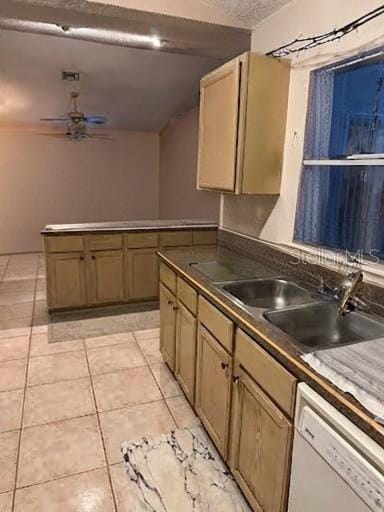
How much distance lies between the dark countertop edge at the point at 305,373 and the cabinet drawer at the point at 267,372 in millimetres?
29

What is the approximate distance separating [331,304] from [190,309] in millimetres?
763

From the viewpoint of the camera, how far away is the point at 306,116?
2066mm

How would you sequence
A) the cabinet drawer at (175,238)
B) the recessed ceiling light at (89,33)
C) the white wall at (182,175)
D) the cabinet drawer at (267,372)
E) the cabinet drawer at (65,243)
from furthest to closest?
the white wall at (182,175) → the cabinet drawer at (175,238) → the cabinet drawer at (65,243) → the recessed ceiling light at (89,33) → the cabinet drawer at (267,372)

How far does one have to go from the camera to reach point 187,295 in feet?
6.95

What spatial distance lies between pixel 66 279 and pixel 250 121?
239cm

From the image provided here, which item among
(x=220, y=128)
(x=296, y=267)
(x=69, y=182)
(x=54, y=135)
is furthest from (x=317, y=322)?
(x=54, y=135)

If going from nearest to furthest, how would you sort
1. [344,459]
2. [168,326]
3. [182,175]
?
[344,459], [168,326], [182,175]

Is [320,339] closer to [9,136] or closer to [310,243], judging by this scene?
[310,243]

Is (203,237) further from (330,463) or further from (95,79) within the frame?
(330,463)

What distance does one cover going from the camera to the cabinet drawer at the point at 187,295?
6.62ft

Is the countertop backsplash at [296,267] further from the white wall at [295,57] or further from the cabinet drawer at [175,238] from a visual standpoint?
the cabinet drawer at [175,238]

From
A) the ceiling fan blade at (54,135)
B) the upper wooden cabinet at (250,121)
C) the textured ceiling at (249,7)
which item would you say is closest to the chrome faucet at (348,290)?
the upper wooden cabinet at (250,121)

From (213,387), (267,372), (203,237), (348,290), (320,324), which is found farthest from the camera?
(203,237)

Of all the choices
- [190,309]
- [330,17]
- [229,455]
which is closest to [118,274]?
[190,309]
